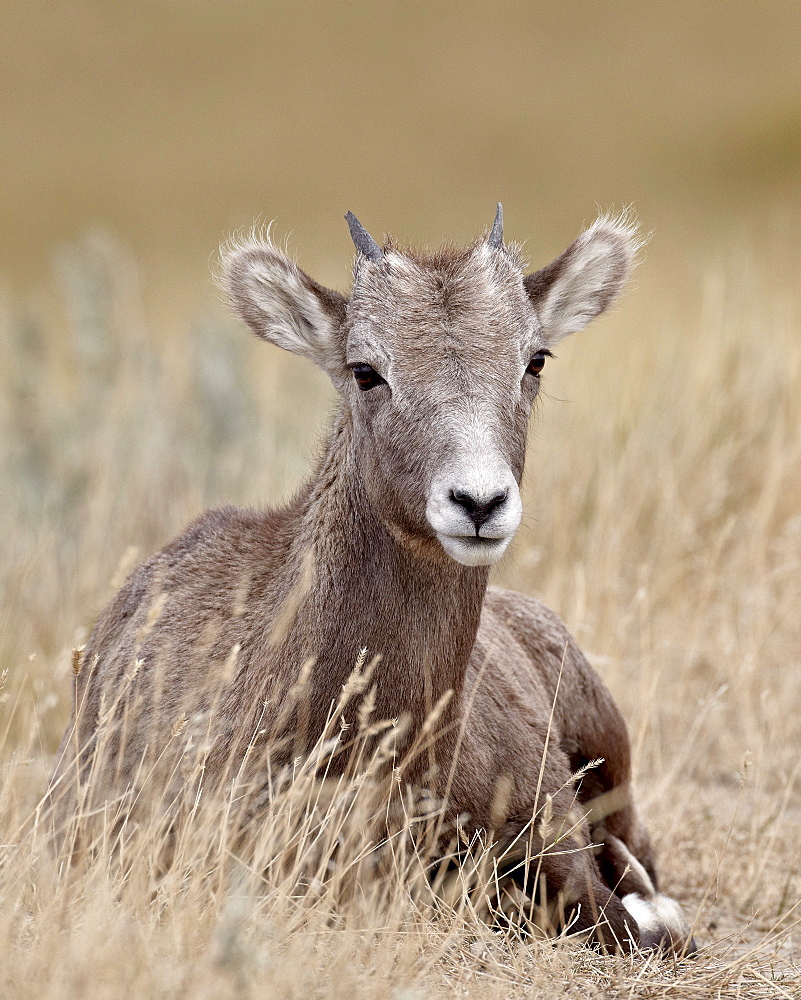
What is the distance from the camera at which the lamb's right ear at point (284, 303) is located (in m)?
4.80

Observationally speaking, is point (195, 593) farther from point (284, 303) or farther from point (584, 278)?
point (584, 278)

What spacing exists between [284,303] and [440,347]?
0.84m

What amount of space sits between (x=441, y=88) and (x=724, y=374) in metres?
39.2

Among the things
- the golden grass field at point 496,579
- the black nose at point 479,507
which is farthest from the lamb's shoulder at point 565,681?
the black nose at point 479,507

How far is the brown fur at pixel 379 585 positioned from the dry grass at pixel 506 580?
0.33m

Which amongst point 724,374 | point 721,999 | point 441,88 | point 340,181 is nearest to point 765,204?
point 340,181

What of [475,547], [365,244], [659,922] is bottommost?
[659,922]

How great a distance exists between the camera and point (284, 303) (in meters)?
4.90

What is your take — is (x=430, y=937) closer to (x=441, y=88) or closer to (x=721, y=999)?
(x=721, y=999)

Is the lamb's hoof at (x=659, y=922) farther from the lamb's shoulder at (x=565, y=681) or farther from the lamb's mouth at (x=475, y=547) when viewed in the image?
the lamb's mouth at (x=475, y=547)

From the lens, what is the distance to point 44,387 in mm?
11109

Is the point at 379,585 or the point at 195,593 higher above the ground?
the point at 379,585

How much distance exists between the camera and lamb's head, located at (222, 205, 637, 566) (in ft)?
12.9

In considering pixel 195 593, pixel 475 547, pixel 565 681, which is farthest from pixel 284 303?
pixel 565 681
